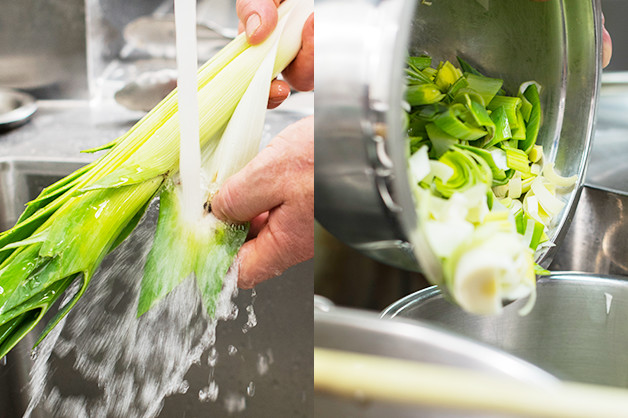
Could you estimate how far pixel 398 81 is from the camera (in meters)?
0.33

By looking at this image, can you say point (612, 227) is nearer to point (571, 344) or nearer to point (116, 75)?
point (571, 344)

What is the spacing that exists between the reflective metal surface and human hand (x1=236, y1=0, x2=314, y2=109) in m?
0.21

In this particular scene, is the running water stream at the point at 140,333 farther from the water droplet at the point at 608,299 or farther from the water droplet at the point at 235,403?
the water droplet at the point at 608,299

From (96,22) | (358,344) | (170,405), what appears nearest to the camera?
(358,344)

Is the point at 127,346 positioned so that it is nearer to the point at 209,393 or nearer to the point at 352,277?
the point at 209,393

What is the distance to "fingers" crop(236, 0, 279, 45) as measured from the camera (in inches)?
19.0

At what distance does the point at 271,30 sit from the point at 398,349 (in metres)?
0.28

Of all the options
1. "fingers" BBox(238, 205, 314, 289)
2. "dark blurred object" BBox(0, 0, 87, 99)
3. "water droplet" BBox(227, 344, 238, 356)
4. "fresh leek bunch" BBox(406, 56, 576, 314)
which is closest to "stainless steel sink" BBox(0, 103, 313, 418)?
"water droplet" BBox(227, 344, 238, 356)

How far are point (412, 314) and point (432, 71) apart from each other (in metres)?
0.20

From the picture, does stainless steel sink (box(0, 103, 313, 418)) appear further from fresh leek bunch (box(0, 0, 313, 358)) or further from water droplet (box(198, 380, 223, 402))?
fresh leek bunch (box(0, 0, 313, 358))

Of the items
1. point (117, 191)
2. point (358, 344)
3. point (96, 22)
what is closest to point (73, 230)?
point (117, 191)

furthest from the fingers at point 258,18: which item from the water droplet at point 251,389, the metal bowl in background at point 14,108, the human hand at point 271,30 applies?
the metal bowl in background at point 14,108

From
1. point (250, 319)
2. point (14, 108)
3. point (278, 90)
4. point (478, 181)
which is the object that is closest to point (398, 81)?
point (478, 181)

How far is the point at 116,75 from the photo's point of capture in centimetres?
111
